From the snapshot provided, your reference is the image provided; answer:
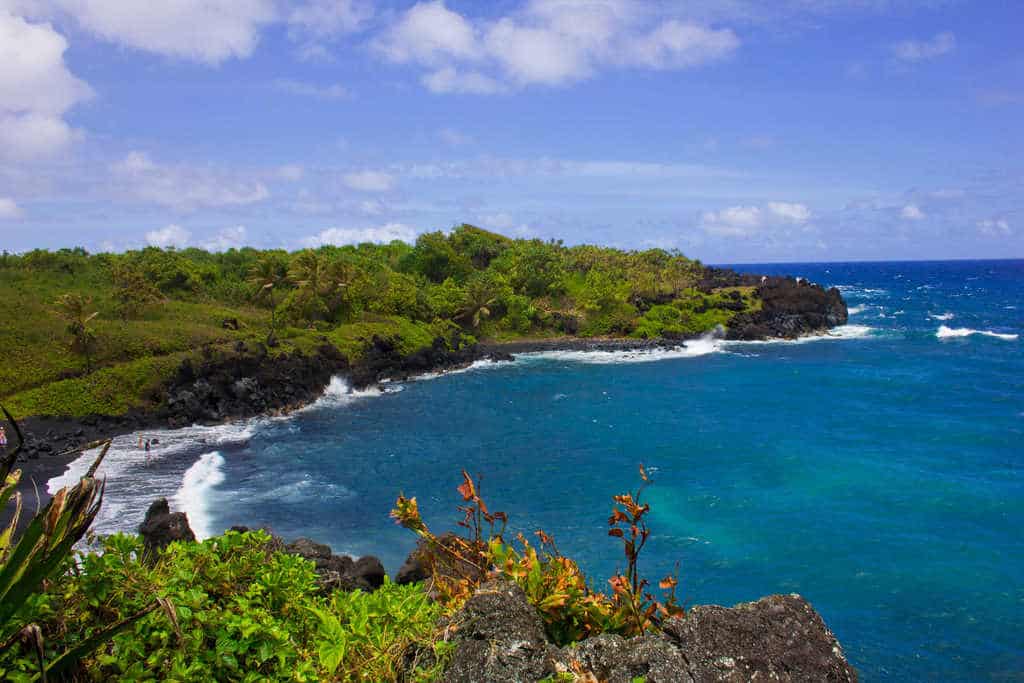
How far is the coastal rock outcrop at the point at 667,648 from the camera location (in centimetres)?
451

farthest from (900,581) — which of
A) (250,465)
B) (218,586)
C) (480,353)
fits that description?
(480,353)

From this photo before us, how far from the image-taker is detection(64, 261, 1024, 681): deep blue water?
17234 mm

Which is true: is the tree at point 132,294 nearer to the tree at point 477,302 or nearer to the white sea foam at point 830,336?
the tree at point 477,302

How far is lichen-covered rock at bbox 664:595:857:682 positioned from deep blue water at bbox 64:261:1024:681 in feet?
37.3

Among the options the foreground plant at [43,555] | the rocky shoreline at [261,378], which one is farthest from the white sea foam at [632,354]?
the foreground plant at [43,555]

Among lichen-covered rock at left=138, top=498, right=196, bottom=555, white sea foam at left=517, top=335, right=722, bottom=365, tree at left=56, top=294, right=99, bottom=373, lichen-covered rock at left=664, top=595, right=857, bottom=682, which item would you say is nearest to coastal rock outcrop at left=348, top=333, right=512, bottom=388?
white sea foam at left=517, top=335, right=722, bottom=365

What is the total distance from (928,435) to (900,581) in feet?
55.6

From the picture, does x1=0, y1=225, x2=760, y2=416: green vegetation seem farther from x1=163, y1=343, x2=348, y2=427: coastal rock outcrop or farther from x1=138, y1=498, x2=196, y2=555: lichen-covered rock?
x1=138, y1=498, x2=196, y2=555: lichen-covered rock

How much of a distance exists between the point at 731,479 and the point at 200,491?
68.7 ft

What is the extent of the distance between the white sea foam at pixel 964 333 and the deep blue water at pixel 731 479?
17579 mm

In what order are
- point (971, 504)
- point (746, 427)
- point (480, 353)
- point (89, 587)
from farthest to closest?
point (480, 353) → point (746, 427) → point (971, 504) → point (89, 587)

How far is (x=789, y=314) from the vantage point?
234 ft

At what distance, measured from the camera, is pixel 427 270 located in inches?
2923

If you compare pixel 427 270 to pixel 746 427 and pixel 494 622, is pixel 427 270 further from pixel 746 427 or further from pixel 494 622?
pixel 494 622
